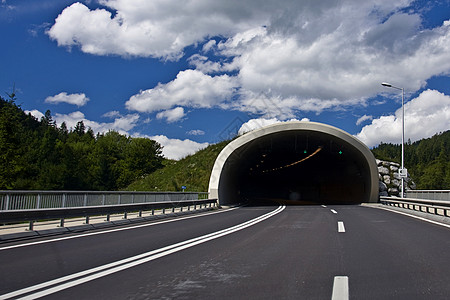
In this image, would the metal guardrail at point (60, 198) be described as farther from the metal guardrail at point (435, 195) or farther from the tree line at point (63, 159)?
the tree line at point (63, 159)

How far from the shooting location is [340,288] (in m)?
5.00

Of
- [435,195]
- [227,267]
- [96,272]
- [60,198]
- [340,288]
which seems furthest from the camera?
[435,195]

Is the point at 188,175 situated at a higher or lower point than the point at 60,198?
higher

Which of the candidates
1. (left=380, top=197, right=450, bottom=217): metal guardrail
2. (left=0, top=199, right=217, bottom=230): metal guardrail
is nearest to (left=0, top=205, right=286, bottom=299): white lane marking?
(left=0, top=199, right=217, bottom=230): metal guardrail

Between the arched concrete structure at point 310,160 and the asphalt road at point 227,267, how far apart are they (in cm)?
2089

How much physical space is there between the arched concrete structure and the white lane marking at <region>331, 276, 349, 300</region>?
24.6 m

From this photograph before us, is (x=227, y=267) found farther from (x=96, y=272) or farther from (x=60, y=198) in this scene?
(x=60, y=198)

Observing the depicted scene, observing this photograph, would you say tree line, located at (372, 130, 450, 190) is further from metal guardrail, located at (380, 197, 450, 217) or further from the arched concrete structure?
metal guardrail, located at (380, 197, 450, 217)

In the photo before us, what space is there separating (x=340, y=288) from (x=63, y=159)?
83.0 metres

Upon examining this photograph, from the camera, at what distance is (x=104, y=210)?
13992mm

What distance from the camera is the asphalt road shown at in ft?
16.0

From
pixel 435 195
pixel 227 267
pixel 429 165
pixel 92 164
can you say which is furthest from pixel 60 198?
pixel 429 165

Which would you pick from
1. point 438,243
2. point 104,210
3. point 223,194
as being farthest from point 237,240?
point 223,194

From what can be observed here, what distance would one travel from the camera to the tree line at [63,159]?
52.3 meters
